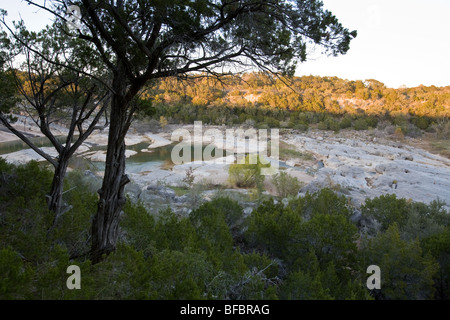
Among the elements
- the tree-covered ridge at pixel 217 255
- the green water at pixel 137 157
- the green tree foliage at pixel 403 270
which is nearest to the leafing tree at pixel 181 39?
the tree-covered ridge at pixel 217 255

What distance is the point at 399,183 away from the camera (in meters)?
10.3

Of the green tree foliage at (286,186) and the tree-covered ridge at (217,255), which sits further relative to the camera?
the green tree foliage at (286,186)

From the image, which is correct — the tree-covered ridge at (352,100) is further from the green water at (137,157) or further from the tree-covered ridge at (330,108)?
the green water at (137,157)

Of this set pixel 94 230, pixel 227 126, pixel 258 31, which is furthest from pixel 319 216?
pixel 227 126

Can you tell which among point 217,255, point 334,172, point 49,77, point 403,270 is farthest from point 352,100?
point 217,255

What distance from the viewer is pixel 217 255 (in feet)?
11.0

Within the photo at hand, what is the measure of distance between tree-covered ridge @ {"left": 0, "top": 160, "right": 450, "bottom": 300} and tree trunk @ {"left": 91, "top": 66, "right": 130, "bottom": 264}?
1.14 feet

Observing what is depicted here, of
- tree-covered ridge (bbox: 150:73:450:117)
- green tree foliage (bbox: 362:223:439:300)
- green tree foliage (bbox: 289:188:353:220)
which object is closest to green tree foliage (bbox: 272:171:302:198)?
green tree foliage (bbox: 289:188:353:220)

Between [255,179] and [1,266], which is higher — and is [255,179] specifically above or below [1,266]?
below

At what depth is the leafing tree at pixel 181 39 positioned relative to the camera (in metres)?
2.86

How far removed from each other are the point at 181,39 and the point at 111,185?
1797 millimetres

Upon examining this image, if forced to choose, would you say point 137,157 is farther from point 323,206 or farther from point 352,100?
point 352,100
